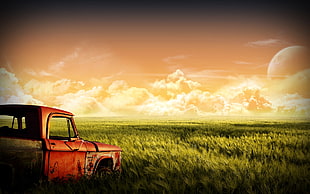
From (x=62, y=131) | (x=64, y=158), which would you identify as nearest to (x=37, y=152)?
(x=64, y=158)

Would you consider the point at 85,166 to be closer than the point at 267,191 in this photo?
No

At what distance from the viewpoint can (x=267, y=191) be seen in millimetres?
4684

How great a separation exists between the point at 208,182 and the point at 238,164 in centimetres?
216

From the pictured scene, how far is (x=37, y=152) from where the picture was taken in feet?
13.8

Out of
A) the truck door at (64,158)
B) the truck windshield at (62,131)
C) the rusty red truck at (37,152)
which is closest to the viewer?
the rusty red truck at (37,152)

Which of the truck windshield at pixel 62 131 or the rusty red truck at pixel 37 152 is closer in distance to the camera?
the rusty red truck at pixel 37 152

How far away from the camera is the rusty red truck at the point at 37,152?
13.3 feet

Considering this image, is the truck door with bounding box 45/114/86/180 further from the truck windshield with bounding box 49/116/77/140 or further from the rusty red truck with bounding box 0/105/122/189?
the truck windshield with bounding box 49/116/77/140

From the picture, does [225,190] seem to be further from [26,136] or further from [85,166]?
[26,136]

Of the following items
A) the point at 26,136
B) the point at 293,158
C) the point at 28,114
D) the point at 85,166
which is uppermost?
the point at 28,114

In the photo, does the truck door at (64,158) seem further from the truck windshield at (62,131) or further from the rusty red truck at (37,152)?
the truck windshield at (62,131)

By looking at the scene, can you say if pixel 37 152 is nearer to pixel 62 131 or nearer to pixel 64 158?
pixel 64 158

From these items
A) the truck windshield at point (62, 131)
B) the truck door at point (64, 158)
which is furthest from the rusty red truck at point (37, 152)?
the truck windshield at point (62, 131)

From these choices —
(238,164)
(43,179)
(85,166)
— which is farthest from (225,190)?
(43,179)
